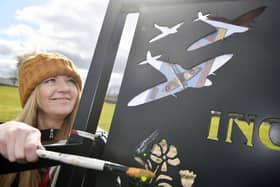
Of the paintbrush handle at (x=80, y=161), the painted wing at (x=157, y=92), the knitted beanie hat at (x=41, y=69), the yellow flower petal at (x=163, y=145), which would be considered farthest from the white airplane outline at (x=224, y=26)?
the knitted beanie hat at (x=41, y=69)

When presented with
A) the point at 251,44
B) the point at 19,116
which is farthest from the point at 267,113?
the point at 19,116

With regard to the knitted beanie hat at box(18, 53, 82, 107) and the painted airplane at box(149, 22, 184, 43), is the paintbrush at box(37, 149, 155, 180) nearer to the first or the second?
the painted airplane at box(149, 22, 184, 43)

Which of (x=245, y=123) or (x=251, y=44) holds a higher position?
(x=251, y=44)

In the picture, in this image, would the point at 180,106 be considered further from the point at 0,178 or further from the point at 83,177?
the point at 0,178

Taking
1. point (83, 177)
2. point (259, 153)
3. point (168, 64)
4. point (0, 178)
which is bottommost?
point (0, 178)

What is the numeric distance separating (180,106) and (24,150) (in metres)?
0.36

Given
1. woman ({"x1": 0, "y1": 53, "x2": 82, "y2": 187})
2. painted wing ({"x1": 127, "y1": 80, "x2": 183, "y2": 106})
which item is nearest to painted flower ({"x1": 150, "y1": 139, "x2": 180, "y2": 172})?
painted wing ({"x1": 127, "y1": 80, "x2": 183, "y2": 106})

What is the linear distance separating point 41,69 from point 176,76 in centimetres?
62

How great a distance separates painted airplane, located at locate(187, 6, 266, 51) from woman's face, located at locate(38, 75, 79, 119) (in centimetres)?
64

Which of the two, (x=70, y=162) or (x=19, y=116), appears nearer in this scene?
(x=70, y=162)

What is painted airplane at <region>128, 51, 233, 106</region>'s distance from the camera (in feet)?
2.15

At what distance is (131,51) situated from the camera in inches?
30.7

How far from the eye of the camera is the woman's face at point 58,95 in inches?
45.5

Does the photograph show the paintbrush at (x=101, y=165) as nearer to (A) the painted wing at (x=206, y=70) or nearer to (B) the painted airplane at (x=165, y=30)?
(A) the painted wing at (x=206, y=70)
